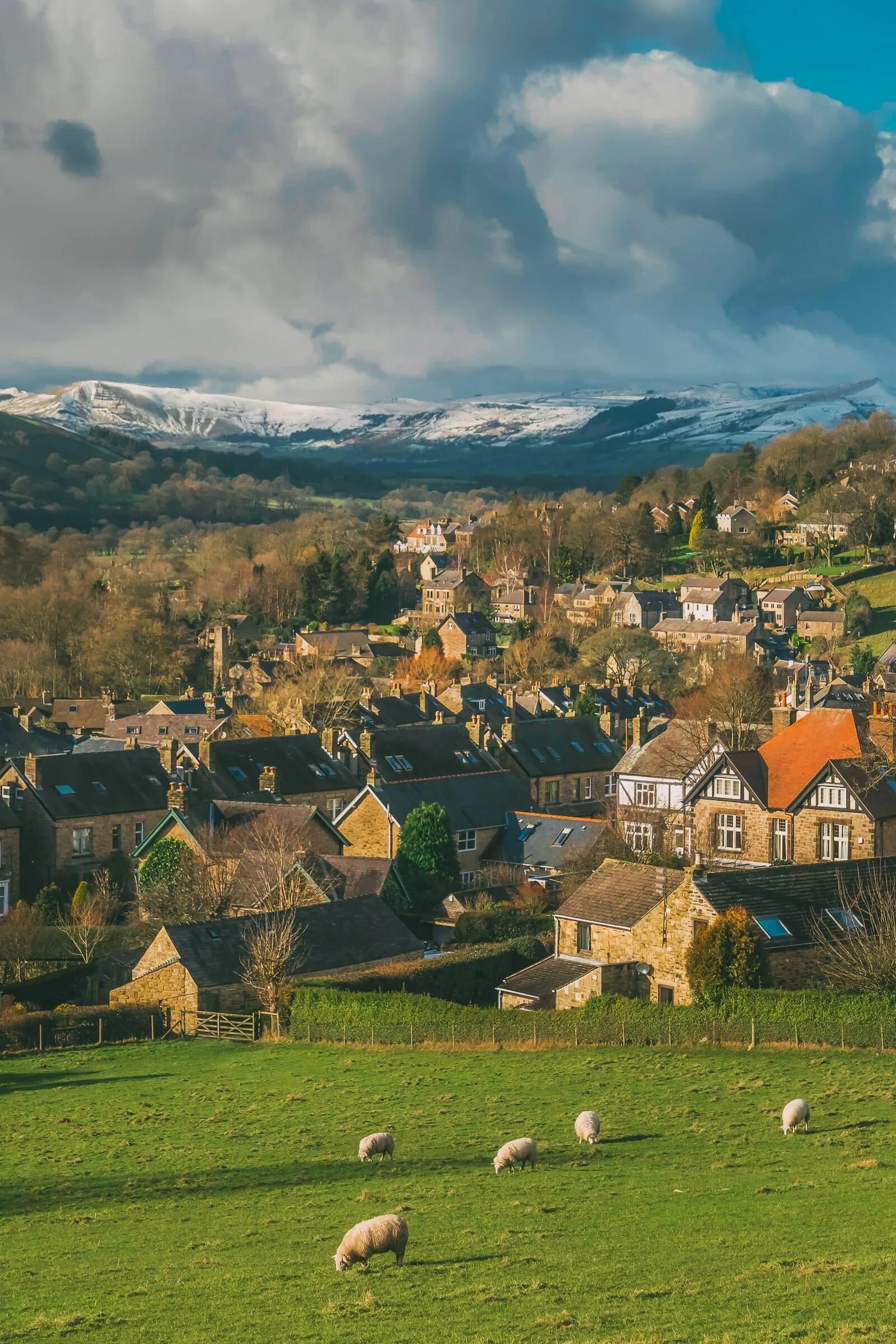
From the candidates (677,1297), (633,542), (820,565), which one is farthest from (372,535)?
(677,1297)

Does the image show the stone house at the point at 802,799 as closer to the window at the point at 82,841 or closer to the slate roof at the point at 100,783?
the slate roof at the point at 100,783

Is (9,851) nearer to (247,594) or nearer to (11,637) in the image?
(11,637)

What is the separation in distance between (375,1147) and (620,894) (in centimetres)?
1403

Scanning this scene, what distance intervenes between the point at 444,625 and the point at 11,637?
125 ft

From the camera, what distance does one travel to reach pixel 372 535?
170m

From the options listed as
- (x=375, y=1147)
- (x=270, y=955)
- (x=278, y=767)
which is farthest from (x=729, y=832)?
(x=375, y=1147)

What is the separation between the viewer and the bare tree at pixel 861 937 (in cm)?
3212

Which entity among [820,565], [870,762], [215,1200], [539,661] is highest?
[820,565]

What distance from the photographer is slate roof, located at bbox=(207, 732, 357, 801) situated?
57.7 metres

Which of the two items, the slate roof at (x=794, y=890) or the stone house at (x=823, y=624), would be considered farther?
the stone house at (x=823, y=624)

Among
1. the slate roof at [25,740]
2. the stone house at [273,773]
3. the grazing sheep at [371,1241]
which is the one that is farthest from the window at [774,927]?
the slate roof at [25,740]

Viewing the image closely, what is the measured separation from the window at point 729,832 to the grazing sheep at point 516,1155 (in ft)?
91.4

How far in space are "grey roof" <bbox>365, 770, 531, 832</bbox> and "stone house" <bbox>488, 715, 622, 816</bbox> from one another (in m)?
3.95

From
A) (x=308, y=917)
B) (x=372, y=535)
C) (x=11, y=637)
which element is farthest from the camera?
(x=372, y=535)
